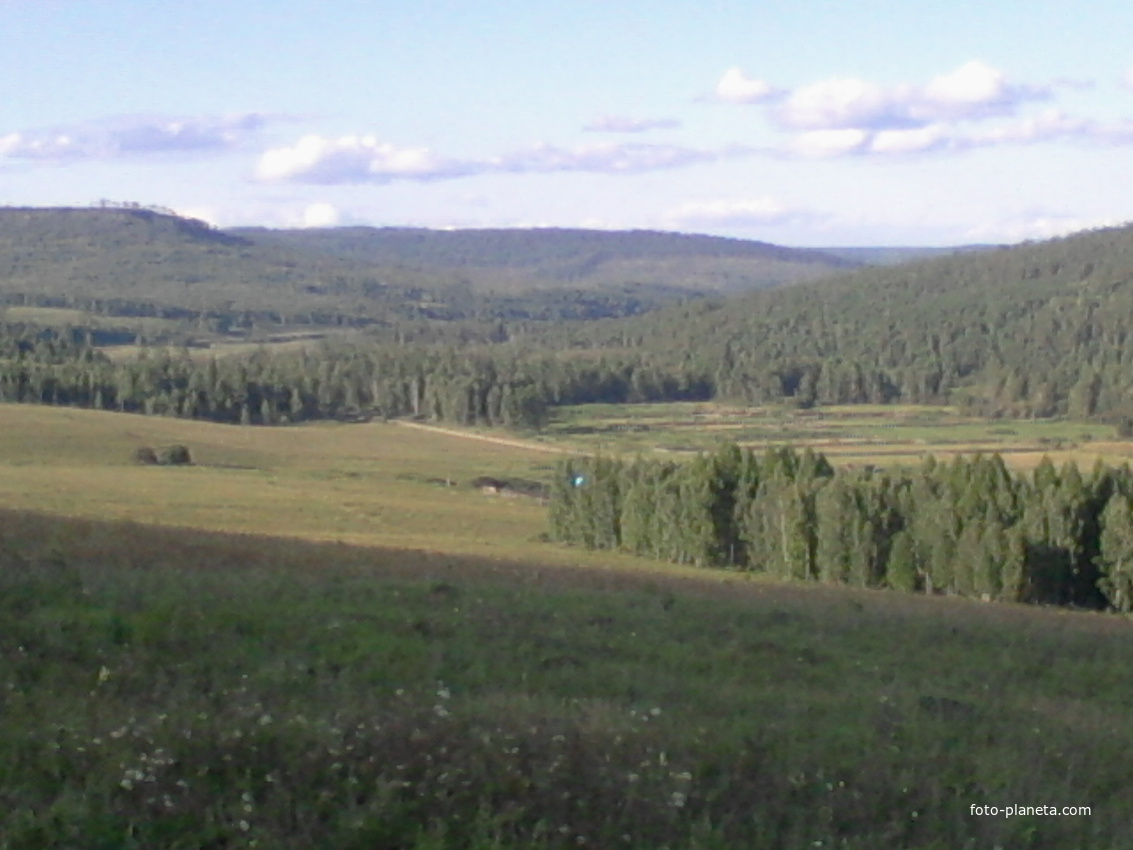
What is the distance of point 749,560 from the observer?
54.9 metres

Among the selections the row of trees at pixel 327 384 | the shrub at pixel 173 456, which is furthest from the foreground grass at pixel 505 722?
the row of trees at pixel 327 384

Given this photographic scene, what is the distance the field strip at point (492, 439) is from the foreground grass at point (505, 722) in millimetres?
93656

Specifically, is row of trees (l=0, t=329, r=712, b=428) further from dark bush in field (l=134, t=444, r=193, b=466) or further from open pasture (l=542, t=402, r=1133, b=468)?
dark bush in field (l=134, t=444, r=193, b=466)

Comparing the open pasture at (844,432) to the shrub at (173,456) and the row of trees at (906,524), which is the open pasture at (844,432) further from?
the row of trees at (906,524)

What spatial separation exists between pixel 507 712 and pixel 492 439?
122195mm

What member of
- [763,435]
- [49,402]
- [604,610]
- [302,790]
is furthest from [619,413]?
[302,790]

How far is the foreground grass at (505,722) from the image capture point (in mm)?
9055

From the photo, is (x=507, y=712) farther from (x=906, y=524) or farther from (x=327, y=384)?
(x=327, y=384)

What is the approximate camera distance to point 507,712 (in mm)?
11609

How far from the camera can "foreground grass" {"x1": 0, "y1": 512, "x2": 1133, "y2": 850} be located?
9055 millimetres

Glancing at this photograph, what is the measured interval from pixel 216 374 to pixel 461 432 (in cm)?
2497

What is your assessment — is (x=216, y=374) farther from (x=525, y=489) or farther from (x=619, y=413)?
Result: (x=525, y=489)

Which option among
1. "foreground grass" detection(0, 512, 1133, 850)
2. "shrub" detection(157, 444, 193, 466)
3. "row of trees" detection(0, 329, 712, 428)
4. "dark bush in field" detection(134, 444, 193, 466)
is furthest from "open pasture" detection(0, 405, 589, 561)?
"foreground grass" detection(0, 512, 1133, 850)

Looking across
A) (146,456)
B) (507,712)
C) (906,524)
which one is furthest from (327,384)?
(507,712)
